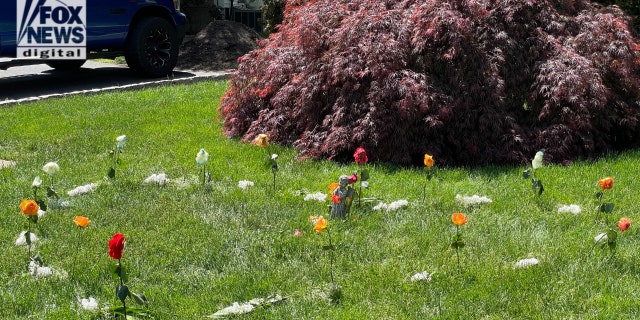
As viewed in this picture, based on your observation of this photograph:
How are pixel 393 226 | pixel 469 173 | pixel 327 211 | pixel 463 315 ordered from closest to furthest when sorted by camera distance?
pixel 463 315, pixel 393 226, pixel 327 211, pixel 469 173

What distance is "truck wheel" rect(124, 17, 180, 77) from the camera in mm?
11914

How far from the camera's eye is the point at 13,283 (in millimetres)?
4062

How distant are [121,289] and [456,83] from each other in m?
3.80

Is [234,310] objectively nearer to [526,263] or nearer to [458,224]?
[458,224]

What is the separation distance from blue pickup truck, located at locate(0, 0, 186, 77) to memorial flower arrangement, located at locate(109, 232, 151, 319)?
7.49m

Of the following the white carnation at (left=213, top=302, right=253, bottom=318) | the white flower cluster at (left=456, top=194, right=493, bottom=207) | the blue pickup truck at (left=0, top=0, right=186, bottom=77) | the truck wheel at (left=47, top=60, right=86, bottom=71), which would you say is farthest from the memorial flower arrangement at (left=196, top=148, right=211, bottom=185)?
the truck wheel at (left=47, top=60, right=86, bottom=71)

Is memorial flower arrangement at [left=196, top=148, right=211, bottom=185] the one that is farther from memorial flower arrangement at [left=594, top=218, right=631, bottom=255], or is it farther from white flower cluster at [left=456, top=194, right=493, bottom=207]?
memorial flower arrangement at [left=594, top=218, right=631, bottom=255]

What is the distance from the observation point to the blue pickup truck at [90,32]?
10297 mm

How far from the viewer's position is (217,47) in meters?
14.6

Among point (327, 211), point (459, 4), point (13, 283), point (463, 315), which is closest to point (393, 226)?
point (327, 211)

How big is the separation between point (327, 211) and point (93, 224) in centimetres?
145

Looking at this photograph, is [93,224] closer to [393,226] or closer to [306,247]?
Answer: [306,247]

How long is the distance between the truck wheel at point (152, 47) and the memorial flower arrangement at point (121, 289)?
875 cm

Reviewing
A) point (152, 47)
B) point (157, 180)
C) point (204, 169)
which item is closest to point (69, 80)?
point (152, 47)
